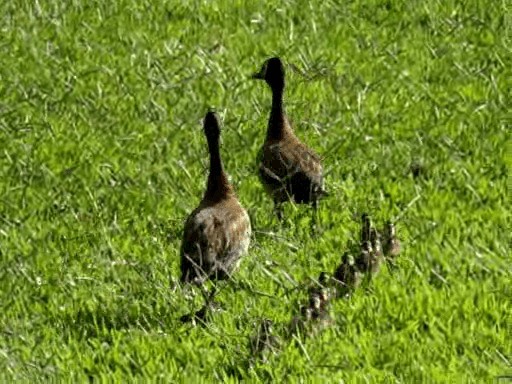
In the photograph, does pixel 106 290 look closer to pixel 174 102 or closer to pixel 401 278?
pixel 401 278

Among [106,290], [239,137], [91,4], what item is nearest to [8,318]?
[106,290]

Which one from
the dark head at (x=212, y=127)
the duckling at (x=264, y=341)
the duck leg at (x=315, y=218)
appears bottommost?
the duck leg at (x=315, y=218)

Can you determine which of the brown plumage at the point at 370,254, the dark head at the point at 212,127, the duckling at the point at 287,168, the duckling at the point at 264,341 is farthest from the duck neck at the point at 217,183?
the duckling at the point at 264,341

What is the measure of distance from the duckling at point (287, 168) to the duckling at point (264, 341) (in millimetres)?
2031

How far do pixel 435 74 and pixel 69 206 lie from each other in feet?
11.7

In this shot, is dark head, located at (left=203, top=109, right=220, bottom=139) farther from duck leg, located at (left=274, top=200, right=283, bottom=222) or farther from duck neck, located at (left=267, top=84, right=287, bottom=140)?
duck neck, located at (left=267, top=84, right=287, bottom=140)

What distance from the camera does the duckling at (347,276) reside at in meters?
7.29

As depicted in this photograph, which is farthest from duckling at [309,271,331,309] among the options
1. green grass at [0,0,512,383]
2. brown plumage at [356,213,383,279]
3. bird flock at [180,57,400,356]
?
brown plumage at [356,213,383,279]

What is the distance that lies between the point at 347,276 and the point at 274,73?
259cm

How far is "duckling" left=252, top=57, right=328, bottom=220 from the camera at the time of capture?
862cm

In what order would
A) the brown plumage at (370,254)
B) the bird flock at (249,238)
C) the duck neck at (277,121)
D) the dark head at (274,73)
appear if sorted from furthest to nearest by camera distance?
the dark head at (274,73) → the duck neck at (277,121) → the brown plumage at (370,254) → the bird flock at (249,238)

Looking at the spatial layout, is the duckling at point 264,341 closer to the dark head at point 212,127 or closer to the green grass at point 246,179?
the green grass at point 246,179

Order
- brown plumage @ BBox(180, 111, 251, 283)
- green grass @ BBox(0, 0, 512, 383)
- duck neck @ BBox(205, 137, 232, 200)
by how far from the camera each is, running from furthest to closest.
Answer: duck neck @ BBox(205, 137, 232, 200) < brown plumage @ BBox(180, 111, 251, 283) < green grass @ BBox(0, 0, 512, 383)

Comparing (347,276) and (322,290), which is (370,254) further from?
(322,290)
